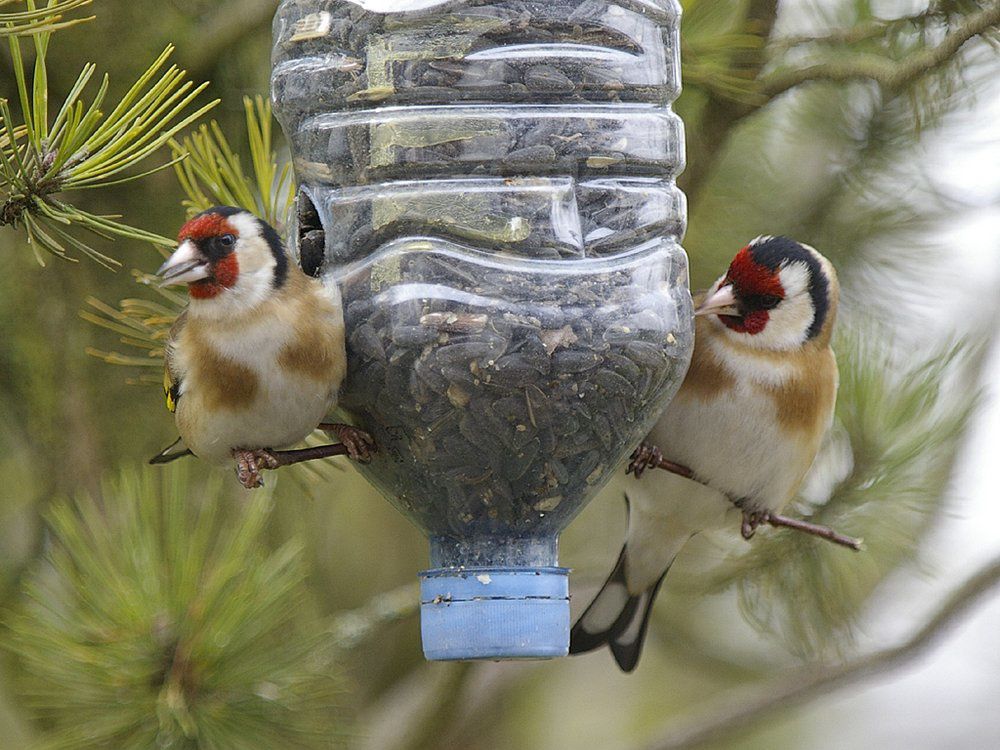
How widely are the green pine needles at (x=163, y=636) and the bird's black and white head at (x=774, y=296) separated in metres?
0.78

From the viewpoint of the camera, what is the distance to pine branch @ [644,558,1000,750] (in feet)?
9.21

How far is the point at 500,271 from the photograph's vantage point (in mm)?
2006

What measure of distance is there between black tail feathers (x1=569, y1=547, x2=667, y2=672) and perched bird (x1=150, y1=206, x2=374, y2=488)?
2.82ft

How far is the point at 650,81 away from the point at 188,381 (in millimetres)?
759

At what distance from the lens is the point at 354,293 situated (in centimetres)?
208

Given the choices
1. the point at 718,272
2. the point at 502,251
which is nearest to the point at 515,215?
the point at 502,251

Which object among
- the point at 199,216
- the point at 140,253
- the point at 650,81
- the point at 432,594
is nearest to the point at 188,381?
the point at 199,216

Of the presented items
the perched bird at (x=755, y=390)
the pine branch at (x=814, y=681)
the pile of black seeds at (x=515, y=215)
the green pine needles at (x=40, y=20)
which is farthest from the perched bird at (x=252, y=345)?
the pine branch at (x=814, y=681)

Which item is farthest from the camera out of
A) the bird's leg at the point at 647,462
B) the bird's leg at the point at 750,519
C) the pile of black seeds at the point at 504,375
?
the bird's leg at the point at 750,519

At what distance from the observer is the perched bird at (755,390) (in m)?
2.38

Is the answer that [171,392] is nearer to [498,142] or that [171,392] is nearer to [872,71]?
[498,142]

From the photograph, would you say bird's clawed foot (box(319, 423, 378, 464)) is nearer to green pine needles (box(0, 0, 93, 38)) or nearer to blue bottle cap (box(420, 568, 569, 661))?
blue bottle cap (box(420, 568, 569, 661))

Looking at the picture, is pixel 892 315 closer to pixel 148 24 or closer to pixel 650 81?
pixel 650 81

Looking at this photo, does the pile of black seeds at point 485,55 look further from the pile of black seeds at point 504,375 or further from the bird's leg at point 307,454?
the bird's leg at point 307,454
